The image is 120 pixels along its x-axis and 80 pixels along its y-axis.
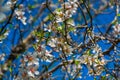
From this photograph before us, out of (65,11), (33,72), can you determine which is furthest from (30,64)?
(65,11)

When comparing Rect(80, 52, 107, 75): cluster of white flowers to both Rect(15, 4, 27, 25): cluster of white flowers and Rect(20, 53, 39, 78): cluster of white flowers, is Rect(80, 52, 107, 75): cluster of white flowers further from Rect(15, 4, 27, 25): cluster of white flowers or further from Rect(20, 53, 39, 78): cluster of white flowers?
Rect(15, 4, 27, 25): cluster of white flowers

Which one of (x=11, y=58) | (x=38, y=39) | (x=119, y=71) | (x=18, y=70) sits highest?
(x=38, y=39)

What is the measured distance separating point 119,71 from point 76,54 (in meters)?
0.49

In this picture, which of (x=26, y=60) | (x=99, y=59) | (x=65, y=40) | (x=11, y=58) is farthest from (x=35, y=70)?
(x=11, y=58)

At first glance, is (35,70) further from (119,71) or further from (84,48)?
(119,71)

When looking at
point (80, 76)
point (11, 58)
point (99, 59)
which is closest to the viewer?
point (99, 59)

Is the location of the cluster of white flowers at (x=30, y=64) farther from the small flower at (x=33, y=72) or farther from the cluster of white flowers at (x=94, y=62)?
the cluster of white flowers at (x=94, y=62)

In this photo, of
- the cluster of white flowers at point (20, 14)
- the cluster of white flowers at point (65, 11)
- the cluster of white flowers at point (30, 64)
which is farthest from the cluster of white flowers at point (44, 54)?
the cluster of white flowers at point (20, 14)

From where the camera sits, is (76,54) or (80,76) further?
(80,76)

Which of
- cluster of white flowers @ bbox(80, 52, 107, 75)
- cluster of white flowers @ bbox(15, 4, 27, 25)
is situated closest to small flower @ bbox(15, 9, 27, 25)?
cluster of white flowers @ bbox(15, 4, 27, 25)

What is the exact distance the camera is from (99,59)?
3594 mm

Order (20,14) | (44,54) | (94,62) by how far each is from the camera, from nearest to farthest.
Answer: (94,62)
(44,54)
(20,14)

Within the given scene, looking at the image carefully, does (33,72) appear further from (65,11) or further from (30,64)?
(65,11)

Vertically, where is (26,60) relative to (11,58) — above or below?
above
